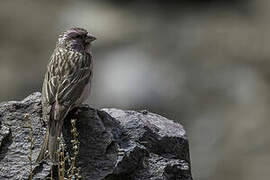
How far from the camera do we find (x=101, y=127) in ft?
27.9

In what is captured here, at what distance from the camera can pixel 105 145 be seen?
27.5ft

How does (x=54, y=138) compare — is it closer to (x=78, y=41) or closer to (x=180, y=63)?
(x=78, y=41)

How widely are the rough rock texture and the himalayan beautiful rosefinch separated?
0.45 ft

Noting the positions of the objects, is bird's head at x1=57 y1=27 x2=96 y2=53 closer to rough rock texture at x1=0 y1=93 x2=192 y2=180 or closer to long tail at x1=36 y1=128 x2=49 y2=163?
rough rock texture at x1=0 y1=93 x2=192 y2=180

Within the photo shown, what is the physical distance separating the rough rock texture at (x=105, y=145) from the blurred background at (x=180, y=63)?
7.00 metres

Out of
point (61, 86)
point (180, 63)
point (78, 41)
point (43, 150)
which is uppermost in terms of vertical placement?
point (78, 41)

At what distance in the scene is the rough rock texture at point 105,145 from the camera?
824 centimetres

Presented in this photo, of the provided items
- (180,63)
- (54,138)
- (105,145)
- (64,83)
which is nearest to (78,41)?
(64,83)

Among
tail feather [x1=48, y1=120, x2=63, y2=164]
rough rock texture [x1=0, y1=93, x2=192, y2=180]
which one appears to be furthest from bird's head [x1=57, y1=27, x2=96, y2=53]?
tail feather [x1=48, y1=120, x2=63, y2=164]

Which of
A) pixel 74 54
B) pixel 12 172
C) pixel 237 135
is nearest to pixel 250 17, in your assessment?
pixel 237 135

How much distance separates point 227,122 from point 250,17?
2.61m

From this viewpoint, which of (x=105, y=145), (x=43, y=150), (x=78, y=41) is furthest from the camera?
(x=78, y=41)

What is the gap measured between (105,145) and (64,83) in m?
0.78

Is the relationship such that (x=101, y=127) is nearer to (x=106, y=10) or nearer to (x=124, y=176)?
(x=124, y=176)
